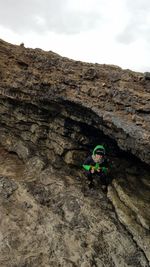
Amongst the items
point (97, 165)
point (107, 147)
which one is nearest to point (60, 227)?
point (97, 165)

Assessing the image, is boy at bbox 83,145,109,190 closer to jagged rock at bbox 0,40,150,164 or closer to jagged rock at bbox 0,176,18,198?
jagged rock at bbox 0,40,150,164

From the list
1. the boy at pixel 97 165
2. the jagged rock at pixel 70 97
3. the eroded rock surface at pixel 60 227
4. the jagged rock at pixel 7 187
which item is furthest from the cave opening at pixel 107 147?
the jagged rock at pixel 7 187

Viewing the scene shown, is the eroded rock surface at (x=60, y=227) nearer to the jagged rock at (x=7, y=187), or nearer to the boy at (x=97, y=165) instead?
the jagged rock at (x=7, y=187)

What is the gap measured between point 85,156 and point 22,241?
6.18m

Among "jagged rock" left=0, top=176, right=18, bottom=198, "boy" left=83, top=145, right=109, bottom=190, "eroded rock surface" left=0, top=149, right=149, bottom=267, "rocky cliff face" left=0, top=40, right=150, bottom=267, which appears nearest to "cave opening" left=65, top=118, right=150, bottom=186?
"rocky cliff face" left=0, top=40, right=150, bottom=267

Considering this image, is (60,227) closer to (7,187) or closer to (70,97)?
(7,187)

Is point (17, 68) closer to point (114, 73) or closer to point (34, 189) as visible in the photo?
point (114, 73)

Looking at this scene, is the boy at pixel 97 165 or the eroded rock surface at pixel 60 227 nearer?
the eroded rock surface at pixel 60 227

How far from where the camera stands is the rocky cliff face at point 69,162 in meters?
14.0

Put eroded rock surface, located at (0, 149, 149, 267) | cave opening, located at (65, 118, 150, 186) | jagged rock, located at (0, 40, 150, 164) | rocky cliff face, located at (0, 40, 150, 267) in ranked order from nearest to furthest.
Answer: eroded rock surface, located at (0, 149, 149, 267) < rocky cliff face, located at (0, 40, 150, 267) < jagged rock, located at (0, 40, 150, 164) < cave opening, located at (65, 118, 150, 186)

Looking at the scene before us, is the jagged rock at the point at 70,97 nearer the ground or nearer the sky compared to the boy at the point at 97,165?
nearer the sky

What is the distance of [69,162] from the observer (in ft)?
58.7

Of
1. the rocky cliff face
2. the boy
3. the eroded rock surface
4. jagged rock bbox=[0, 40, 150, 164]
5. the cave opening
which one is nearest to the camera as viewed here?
the eroded rock surface

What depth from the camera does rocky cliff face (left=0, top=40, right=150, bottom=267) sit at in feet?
46.1
